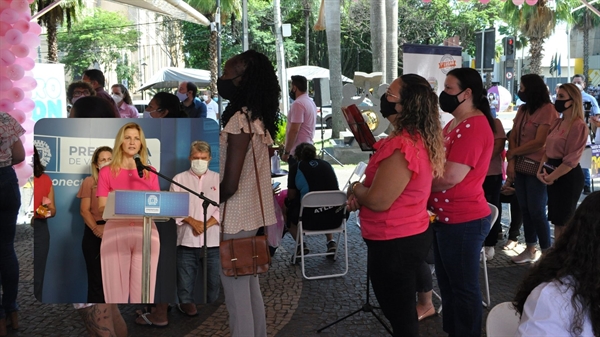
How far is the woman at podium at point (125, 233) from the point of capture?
3.23m

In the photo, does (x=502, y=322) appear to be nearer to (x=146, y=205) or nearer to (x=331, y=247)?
(x=146, y=205)

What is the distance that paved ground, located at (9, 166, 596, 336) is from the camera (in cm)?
450

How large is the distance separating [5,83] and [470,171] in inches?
208

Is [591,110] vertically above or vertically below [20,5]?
below

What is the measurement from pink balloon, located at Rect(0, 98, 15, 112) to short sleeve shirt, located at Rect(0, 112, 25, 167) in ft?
9.39

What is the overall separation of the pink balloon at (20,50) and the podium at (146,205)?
172 inches

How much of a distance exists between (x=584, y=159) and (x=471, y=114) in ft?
18.1

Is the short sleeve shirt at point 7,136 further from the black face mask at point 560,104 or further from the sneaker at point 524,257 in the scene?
the sneaker at point 524,257

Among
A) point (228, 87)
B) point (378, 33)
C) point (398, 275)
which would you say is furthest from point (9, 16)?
point (378, 33)

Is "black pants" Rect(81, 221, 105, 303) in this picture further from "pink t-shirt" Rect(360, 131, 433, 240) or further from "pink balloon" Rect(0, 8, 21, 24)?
"pink balloon" Rect(0, 8, 21, 24)

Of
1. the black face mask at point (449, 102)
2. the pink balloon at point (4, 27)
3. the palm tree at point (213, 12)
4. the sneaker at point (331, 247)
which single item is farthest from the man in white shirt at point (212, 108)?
the black face mask at point (449, 102)

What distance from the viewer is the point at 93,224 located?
129 inches

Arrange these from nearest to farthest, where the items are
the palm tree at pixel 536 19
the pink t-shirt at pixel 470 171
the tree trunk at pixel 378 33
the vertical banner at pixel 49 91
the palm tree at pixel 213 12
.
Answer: the pink t-shirt at pixel 470 171 → the vertical banner at pixel 49 91 → the tree trunk at pixel 378 33 → the palm tree at pixel 213 12 → the palm tree at pixel 536 19

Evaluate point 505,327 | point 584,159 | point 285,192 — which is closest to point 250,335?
point 505,327
